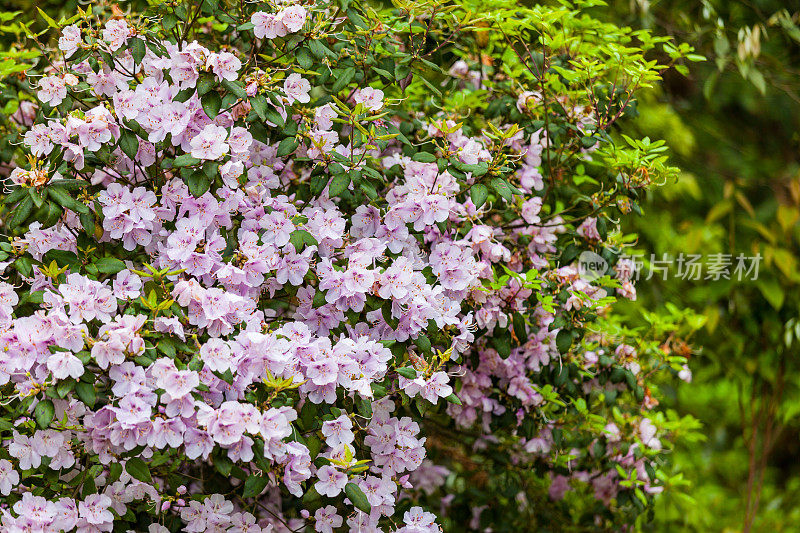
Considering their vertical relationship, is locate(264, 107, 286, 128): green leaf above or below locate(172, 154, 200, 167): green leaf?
above

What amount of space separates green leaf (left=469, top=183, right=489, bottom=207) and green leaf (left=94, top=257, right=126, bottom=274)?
0.70m

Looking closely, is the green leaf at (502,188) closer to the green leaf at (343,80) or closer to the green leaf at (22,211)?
the green leaf at (343,80)

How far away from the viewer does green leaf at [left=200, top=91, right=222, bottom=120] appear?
5.14 ft

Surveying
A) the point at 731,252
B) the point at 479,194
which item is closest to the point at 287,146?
the point at 479,194

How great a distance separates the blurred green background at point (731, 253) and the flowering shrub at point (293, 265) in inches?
21.5

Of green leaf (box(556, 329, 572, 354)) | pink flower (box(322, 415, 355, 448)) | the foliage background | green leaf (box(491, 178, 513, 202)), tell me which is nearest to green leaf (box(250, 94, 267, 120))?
green leaf (box(491, 178, 513, 202))

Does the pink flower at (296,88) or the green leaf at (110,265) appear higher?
the pink flower at (296,88)

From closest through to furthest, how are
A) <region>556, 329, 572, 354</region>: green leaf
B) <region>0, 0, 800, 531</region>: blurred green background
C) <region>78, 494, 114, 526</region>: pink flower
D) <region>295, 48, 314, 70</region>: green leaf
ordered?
<region>78, 494, 114, 526</region>: pink flower, <region>295, 48, 314, 70</region>: green leaf, <region>556, 329, 572, 354</region>: green leaf, <region>0, 0, 800, 531</region>: blurred green background

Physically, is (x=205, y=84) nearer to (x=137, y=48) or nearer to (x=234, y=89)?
(x=234, y=89)

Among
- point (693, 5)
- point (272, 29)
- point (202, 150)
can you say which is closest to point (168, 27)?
point (272, 29)

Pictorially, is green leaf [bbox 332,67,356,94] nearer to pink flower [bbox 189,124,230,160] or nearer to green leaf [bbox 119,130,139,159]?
pink flower [bbox 189,124,230,160]

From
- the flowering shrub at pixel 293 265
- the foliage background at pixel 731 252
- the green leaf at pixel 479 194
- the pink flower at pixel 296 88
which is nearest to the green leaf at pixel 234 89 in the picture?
the flowering shrub at pixel 293 265

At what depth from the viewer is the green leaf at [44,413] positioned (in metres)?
1.36

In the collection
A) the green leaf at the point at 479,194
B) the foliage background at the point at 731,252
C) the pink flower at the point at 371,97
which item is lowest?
the foliage background at the point at 731,252
